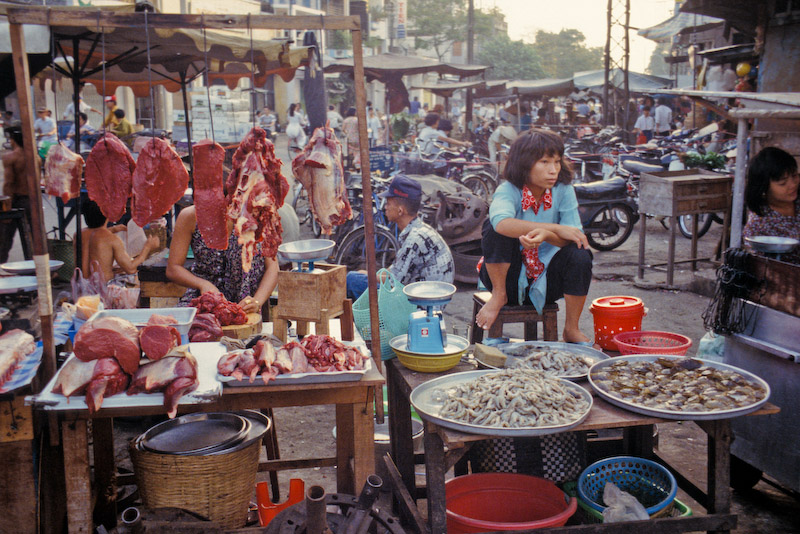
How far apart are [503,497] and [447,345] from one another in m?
0.77

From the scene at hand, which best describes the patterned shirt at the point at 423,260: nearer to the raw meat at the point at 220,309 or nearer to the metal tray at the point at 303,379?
the raw meat at the point at 220,309

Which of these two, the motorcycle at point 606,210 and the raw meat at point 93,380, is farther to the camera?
the motorcycle at point 606,210

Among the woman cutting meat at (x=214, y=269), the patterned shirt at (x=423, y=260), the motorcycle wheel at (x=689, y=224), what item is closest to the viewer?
the woman cutting meat at (x=214, y=269)

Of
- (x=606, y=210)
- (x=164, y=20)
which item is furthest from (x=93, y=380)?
(x=606, y=210)

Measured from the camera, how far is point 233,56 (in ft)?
22.9

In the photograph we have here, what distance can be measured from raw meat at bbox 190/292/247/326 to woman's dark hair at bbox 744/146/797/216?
10.9 ft

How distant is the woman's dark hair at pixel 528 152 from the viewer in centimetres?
362

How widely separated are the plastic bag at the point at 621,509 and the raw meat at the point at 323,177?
74.5 inches

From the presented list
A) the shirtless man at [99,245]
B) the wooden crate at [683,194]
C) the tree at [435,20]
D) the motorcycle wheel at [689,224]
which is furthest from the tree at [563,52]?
the shirtless man at [99,245]

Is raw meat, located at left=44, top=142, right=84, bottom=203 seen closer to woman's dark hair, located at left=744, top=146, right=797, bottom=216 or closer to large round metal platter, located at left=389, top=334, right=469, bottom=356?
large round metal platter, located at left=389, top=334, right=469, bottom=356

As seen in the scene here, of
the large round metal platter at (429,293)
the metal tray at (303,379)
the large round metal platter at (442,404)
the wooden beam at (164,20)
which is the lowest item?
the large round metal platter at (442,404)

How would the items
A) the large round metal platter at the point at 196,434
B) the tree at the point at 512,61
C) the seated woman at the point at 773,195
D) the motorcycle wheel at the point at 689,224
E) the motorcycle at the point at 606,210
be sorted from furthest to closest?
the tree at the point at 512,61
the motorcycle wheel at the point at 689,224
the motorcycle at the point at 606,210
the seated woman at the point at 773,195
the large round metal platter at the point at 196,434

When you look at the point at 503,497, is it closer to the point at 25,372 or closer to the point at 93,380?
the point at 93,380

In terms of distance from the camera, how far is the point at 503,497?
3.09 m
